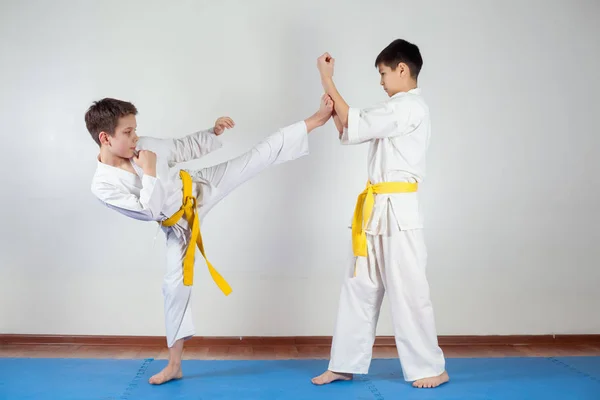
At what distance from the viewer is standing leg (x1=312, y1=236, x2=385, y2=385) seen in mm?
3006

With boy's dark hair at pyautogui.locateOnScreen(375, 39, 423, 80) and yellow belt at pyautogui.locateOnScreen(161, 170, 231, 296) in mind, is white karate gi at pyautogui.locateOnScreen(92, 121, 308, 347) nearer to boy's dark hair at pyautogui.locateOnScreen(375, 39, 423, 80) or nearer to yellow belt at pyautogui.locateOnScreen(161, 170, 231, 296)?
yellow belt at pyautogui.locateOnScreen(161, 170, 231, 296)

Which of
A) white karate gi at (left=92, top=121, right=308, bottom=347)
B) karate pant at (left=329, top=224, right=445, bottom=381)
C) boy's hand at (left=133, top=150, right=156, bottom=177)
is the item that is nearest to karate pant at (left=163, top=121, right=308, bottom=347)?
white karate gi at (left=92, top=121, right=308, bottom=347)

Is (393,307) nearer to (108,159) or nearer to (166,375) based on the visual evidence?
(166,375)

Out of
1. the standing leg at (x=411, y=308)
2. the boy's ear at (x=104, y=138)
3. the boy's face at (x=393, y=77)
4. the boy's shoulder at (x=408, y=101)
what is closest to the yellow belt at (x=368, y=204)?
the standing leg at (x=411, y=308)

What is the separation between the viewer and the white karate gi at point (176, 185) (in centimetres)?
284

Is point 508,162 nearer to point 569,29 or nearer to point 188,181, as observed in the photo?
point 569,29

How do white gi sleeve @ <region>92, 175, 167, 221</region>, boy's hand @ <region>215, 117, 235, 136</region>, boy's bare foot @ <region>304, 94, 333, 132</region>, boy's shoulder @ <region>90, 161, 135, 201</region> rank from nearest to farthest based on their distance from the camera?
1. white gi sleeve @ <region>92, 175, 167, 221</region>
2. boy's shoulder @ <region>90, 161, 135, 201</region>
3. boy's bare foot @ <region>304, 94, 333, 132</region>
4. boy's hand @ <region>215, 117, 235, 136</region>

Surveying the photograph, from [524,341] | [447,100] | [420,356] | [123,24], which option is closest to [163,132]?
[123,24]

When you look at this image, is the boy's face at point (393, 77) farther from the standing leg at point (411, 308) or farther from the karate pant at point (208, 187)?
the standing leg at point (411, 308)

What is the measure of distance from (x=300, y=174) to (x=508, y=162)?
1.33 metres

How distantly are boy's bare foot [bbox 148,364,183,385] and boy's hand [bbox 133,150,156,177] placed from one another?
94 cm

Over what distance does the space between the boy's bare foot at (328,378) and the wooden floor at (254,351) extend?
60cm

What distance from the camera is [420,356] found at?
2951 millimetres

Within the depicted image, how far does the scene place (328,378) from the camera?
118 inches
